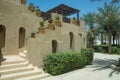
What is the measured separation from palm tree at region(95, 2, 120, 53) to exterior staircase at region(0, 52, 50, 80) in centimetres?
2430

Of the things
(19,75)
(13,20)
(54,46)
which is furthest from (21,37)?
(19,75)

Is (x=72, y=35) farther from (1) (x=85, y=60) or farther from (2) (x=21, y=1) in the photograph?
(2) (x=21, y=1)

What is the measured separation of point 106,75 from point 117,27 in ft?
82.0

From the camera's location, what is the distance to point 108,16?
32.9 metres

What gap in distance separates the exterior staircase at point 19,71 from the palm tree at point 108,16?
24.3 metres

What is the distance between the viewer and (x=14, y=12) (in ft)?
48.1

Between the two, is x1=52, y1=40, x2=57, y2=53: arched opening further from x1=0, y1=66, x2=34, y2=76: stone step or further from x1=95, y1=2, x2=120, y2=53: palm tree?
x1=95, y1=2, x2=120, y2=53: palm tree

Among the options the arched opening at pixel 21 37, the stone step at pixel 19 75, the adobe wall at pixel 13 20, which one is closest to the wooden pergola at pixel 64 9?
the adobe wall at pixel 13 20

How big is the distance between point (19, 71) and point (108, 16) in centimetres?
2575

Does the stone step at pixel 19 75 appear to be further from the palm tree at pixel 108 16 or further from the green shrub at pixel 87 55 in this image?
the palm tree at pixel 108 16

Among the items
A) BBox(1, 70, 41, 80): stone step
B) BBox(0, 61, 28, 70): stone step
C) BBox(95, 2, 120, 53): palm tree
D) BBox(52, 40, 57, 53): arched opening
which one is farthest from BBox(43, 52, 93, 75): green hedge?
BBox(95, 2, 120, 53): palm tree

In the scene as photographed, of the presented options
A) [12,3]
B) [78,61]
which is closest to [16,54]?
[12,3]

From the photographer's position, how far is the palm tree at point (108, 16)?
107 feet

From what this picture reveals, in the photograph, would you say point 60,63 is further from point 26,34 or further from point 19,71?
point 26,34
